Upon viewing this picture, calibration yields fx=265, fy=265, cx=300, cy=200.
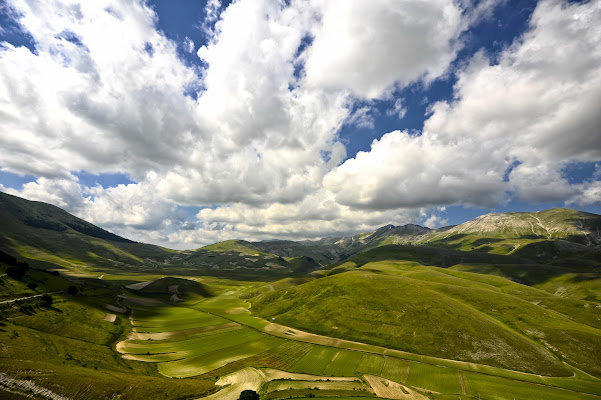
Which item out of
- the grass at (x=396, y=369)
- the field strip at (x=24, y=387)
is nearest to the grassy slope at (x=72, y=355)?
the field strip at (x=24, y=387)

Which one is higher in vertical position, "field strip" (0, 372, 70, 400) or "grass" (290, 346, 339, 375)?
"field strip" (0, 372, 70, 400)

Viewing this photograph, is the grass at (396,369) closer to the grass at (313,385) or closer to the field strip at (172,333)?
the grass at (313,385)

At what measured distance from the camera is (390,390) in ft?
203

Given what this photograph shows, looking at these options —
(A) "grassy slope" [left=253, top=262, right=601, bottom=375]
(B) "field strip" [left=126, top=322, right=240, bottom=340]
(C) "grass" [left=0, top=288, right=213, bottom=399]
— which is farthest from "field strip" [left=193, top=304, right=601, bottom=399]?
(C) "grass" [left=0, top=288, right=213, bottom=399]

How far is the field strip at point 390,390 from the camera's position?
59291mm

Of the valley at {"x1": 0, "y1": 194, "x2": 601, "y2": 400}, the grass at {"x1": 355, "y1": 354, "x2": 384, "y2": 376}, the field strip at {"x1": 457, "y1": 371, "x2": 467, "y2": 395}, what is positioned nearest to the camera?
the valley at {"x1": 0, "y1": 194, "x2": 601, "y2": 400}

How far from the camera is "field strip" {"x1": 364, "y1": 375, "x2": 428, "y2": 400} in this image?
195 ft

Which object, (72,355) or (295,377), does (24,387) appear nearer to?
(72,355)

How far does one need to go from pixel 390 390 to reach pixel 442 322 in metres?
57.4

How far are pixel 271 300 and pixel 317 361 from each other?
3455 inches

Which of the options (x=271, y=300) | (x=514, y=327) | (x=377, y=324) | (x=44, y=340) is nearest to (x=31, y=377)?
(x=44, y=340)

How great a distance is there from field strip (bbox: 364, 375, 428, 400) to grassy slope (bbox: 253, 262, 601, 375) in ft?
107

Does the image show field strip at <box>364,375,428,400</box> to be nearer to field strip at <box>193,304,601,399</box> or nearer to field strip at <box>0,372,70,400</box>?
field strip at <box>193,304,601,399</box>

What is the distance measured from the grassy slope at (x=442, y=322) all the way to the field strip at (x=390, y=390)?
32627 millimetres
